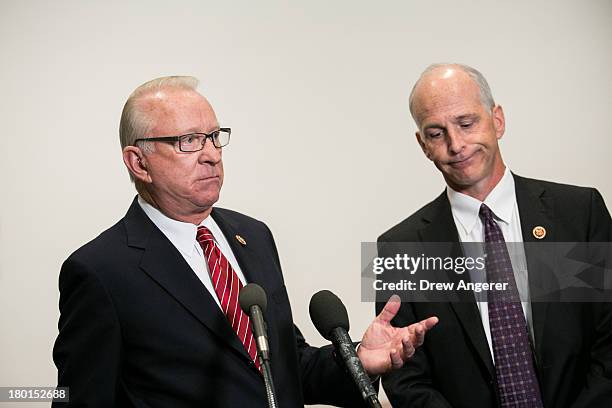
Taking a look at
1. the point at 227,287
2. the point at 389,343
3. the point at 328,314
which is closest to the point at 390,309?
the point at 389,343

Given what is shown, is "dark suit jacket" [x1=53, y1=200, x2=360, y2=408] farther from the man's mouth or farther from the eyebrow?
the eyebrow

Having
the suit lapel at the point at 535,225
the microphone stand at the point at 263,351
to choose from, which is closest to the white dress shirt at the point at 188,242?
the microphone stand at the point at 263,351

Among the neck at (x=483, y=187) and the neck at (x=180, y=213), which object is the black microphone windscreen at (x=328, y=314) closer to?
the neck at (x=180, y=213)

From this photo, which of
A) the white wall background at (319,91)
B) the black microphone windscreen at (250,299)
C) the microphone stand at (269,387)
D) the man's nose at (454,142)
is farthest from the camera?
the white wall background at (319,91)

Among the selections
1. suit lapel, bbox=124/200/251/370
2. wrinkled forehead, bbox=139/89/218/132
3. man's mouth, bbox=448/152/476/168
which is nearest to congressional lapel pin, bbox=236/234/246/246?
suit lapel, bbox=124/200/251/370

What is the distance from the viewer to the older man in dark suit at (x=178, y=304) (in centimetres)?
213

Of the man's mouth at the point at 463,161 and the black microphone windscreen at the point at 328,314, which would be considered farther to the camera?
the man's mouth at the point at 463,161

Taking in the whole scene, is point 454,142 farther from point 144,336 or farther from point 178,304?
point 144,336

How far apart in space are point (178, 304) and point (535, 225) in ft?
3.91

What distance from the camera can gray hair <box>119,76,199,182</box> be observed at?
2.36 meters

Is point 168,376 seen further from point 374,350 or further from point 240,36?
point 240,36

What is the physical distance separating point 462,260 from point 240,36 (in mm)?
1504

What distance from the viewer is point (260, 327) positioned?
176 centimetres

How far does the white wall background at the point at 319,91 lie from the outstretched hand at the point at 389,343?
1.32 metres
